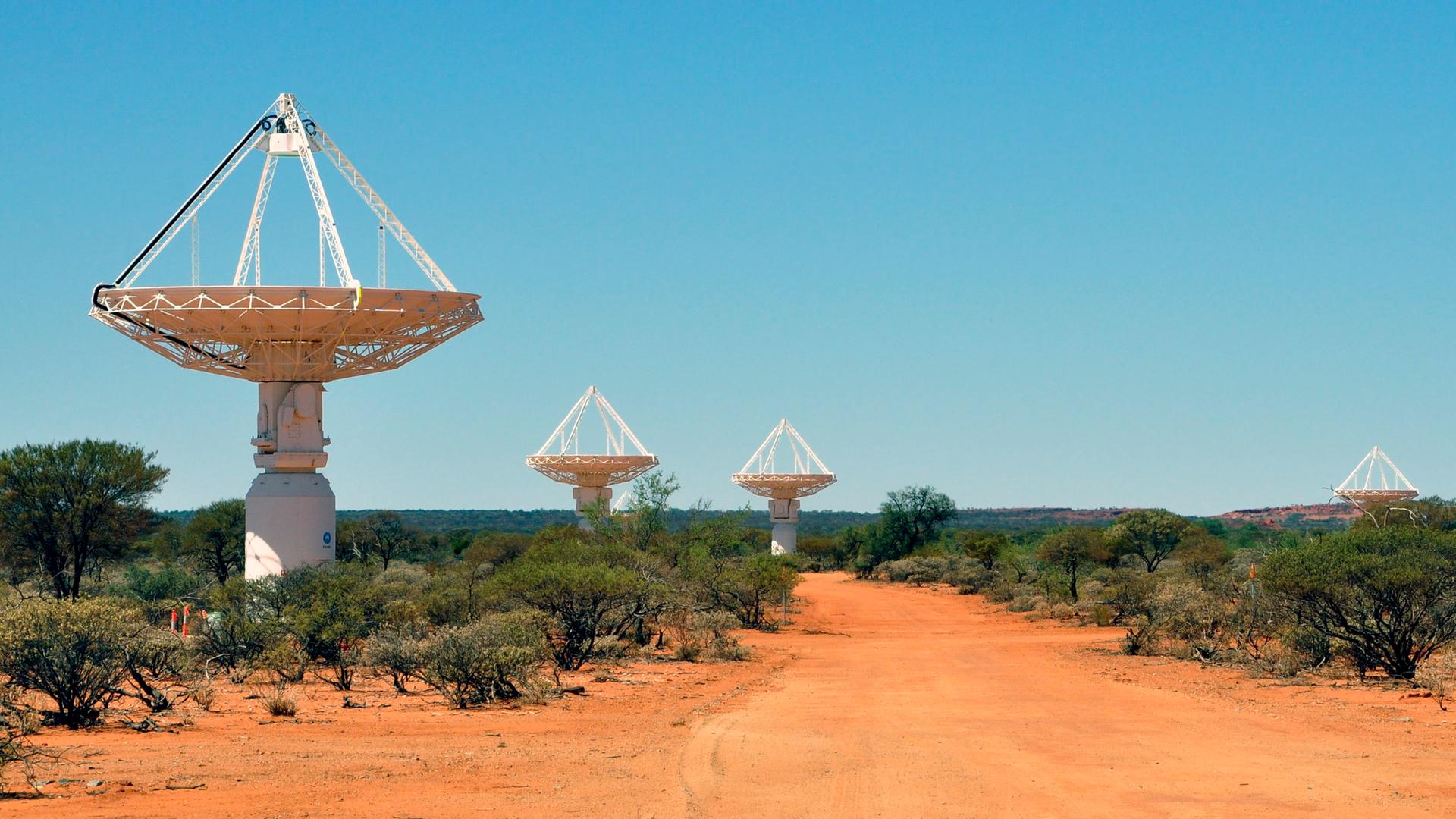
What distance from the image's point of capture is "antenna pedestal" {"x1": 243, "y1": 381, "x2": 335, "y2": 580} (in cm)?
3309

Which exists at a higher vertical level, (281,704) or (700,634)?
(700,634)

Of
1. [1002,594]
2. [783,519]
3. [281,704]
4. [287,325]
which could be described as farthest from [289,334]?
[783,519]

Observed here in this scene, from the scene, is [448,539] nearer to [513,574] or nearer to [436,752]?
[513,574]

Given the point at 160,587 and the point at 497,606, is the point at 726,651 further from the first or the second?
the point at 160,587

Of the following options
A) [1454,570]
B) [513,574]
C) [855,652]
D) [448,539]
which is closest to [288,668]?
[513,574]

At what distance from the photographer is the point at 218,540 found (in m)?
53.2

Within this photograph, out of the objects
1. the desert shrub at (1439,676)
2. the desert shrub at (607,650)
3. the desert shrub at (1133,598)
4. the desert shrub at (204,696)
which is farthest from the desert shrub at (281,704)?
the desert shrub at (1133,598)

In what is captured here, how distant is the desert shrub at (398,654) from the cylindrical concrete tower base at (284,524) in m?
9.69

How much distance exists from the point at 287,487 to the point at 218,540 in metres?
22.0

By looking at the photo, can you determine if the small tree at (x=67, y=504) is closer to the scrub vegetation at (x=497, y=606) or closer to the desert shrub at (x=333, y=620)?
the scrub vegetation at (x=497, y=606)

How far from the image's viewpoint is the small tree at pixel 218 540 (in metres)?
53.1

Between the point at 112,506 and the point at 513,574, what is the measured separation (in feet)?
65.1

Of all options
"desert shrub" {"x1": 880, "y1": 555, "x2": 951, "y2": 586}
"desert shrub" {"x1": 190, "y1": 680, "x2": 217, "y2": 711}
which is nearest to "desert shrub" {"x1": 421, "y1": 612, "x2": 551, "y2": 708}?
"desert shrub" {"x1": 190, "y1": 680, "x2": 217, "y2": 711}

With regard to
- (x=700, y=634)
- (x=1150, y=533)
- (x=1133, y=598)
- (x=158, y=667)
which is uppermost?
(x=1150, y=533)
